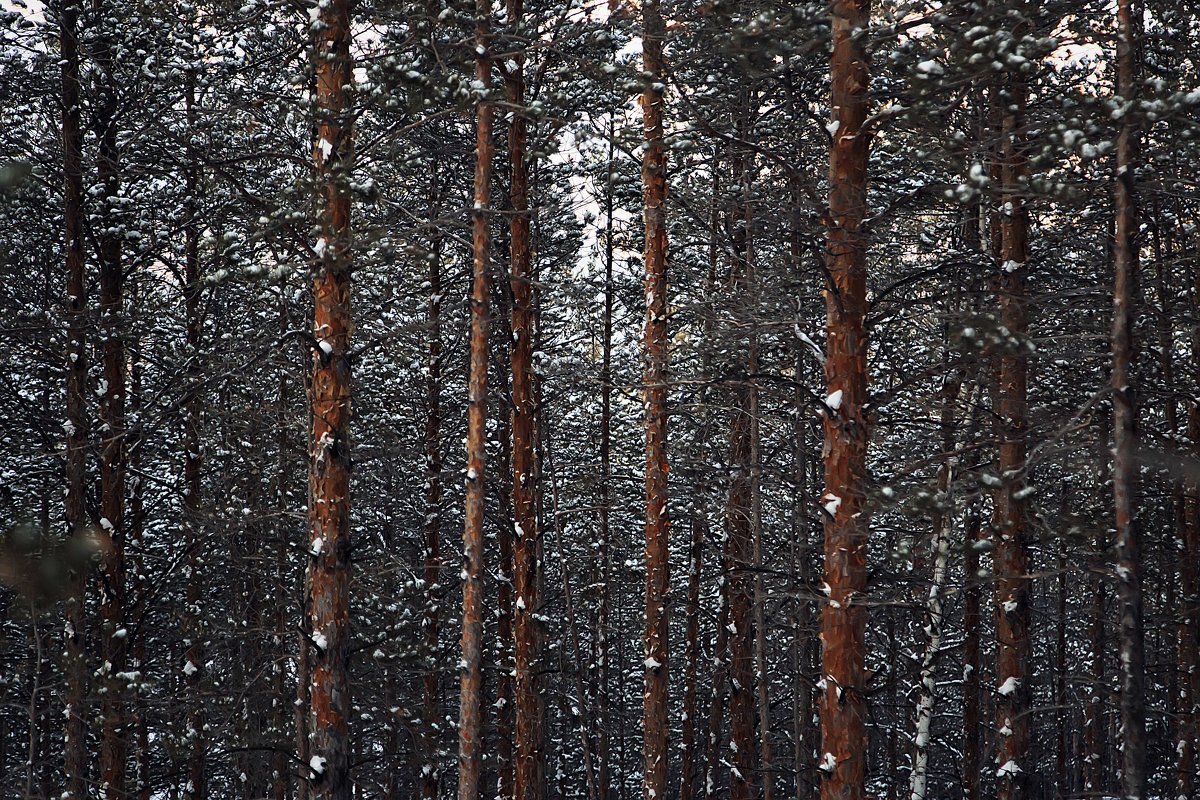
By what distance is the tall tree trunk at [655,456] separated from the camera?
11.1 metres

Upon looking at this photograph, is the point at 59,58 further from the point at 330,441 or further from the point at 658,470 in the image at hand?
the point at 658,470

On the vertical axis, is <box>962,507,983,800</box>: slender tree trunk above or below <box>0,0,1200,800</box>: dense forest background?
below

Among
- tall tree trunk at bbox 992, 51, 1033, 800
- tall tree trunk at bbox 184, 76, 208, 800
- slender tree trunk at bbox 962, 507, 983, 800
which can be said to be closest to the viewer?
tall tree trunk at bbox 992, 51, 1033, 800

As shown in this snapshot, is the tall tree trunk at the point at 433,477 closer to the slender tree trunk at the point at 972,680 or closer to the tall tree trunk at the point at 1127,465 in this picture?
the slender tree trunk at the point at 972,680

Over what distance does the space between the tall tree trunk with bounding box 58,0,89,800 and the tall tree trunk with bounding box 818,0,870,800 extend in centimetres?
763

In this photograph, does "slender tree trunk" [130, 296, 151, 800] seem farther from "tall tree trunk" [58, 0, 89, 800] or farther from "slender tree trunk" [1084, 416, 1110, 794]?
"slender tree trunk" [1084, 416, 1110, 794]

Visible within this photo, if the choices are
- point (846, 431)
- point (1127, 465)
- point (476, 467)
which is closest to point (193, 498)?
point (476, 467)

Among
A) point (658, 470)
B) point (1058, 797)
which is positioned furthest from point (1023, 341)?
point (658, 470)

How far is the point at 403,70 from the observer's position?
843 cm

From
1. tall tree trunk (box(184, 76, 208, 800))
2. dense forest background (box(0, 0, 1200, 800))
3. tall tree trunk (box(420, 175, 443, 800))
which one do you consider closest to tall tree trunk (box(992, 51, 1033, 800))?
dense forest background (box(0, 0, 1200, 800))

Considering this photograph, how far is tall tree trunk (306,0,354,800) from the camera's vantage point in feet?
27.6

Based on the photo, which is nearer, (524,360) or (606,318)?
(524,360)

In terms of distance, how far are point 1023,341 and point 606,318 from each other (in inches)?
438

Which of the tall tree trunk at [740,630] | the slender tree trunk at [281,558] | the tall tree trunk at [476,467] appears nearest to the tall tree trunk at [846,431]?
the tall tree trunk at [476,467]
